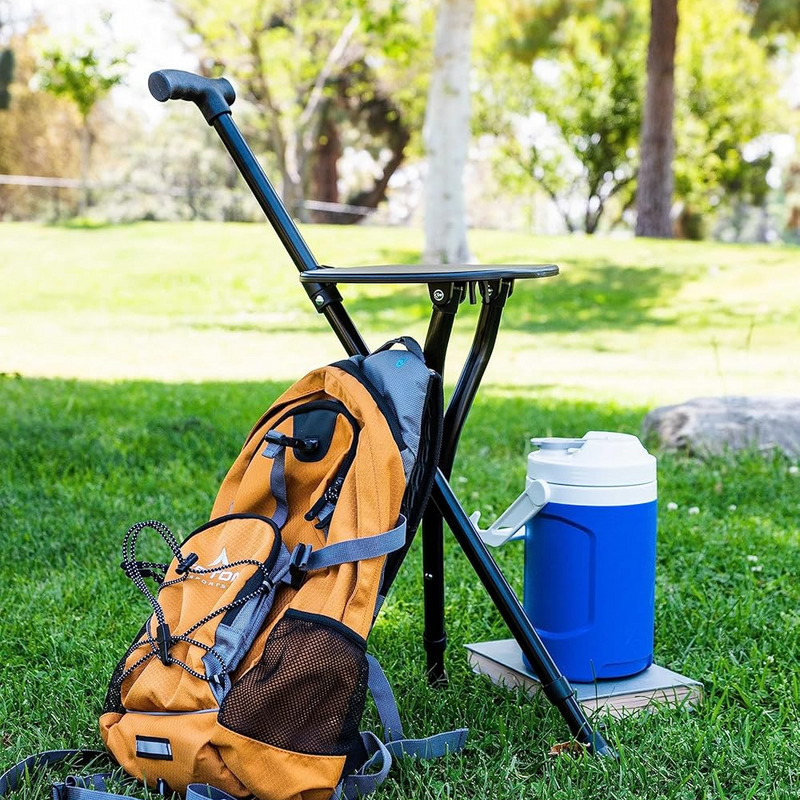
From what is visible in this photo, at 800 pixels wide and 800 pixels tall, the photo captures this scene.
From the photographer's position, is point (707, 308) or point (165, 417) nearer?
point (165, 417)

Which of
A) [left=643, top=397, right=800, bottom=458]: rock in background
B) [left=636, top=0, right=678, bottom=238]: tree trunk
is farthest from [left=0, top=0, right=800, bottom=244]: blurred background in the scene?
[left=643, top=397, right=800, bottom=458]: rock in background

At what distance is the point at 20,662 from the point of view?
258cm

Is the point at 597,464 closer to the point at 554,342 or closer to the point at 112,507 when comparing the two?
the point at 112,507

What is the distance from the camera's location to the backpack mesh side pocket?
1782 millimetres

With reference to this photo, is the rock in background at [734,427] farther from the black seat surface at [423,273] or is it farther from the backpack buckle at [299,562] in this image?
the backpack buckle at [299,562]

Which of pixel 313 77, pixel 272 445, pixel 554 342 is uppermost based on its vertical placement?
pixel 313 77

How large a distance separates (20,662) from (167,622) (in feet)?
2.62

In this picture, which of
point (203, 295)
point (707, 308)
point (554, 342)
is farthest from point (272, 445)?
point (203, 295)

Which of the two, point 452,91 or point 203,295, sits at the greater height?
point 452,91

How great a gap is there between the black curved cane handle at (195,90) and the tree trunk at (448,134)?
9427 mm

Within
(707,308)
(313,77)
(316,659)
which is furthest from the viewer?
(313,77)

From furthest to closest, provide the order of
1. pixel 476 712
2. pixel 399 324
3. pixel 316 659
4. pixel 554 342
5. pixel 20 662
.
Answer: pixel 399 324, pixel 554 342, pixel 20 662, pixel 476 712, pixel 316 659

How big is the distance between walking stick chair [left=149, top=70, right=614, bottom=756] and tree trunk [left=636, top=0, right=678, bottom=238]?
13057 mm

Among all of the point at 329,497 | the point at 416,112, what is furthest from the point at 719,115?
the point at 329,497
